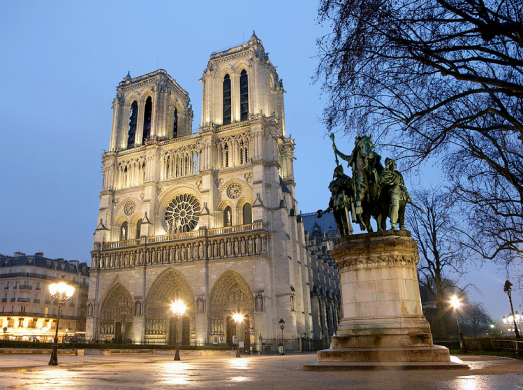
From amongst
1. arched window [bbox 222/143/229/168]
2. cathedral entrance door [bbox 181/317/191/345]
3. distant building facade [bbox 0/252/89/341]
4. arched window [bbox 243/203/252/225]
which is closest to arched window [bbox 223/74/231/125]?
arched window [bbox 222/143/229/168]

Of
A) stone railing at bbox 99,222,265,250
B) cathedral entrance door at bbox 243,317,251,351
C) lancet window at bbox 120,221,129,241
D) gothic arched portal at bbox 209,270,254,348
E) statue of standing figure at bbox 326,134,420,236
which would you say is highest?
lancet window at bbox 120,221,129,241

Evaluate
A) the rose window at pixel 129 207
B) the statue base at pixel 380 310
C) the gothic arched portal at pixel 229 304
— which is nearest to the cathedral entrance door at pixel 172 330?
the gothic arched portal at pixel 229 304

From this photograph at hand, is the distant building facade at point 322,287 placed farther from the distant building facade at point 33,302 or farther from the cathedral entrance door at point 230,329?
the distant building facade at point 33,302

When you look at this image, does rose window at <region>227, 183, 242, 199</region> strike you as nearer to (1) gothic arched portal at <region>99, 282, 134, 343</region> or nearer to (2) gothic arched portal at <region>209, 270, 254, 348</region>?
(2) gothic arched portal at <region>209, 270, 254, 348</region>

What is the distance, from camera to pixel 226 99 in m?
40.4

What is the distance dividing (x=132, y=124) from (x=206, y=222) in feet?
55.2

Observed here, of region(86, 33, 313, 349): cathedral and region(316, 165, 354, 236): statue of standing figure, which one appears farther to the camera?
region(86, 33, 313, 349): cathedral

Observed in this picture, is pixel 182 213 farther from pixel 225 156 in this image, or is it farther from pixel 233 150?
pixel 233 150

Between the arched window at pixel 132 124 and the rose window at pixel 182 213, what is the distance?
9.23 m

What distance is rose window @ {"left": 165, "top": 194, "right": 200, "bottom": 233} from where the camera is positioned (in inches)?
1474

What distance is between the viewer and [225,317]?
32469mm

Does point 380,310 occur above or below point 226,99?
below

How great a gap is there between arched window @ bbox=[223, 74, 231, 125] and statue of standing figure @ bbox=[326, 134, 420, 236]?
97.7ft

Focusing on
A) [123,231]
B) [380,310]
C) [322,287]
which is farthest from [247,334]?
[380,310]
